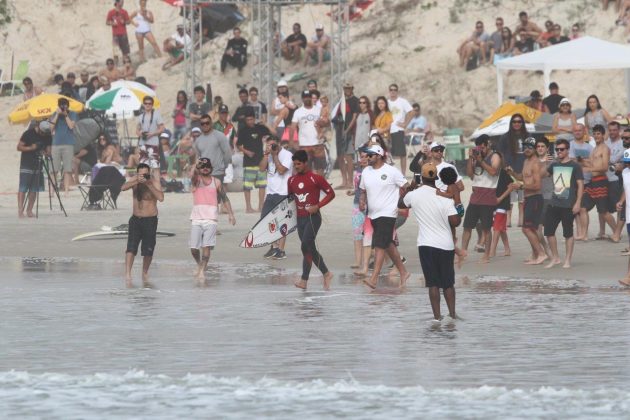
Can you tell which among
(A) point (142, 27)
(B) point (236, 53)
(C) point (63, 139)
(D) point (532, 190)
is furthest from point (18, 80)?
(D) point (532, 190)

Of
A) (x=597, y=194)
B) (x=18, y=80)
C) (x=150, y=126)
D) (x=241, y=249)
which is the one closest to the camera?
(x=597, y=194)

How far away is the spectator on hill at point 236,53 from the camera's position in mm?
37125

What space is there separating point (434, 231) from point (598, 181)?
Result: 6.87m

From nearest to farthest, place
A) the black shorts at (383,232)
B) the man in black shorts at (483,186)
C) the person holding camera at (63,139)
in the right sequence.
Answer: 1. the black shorts at (383,232)
2. the man in black shorts at (483,186)
3. the person holding camera at (63,139)

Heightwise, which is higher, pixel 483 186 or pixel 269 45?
pixel 269 45

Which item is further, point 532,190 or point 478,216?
point 478,216

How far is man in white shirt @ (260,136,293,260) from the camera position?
19.9m

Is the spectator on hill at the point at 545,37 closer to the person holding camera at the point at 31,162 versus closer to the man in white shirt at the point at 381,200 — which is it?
the person holding camera at the point at 31,162

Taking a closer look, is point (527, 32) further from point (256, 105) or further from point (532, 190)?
point (532, 190)

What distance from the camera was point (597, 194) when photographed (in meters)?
20.5

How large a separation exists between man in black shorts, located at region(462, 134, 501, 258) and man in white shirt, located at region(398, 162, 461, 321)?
4.85 meters

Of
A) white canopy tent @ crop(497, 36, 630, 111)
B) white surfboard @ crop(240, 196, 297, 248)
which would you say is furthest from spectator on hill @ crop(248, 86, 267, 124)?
white surfboard @ crop(240, 196, 297, 248)

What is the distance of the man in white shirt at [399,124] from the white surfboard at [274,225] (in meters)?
10.7

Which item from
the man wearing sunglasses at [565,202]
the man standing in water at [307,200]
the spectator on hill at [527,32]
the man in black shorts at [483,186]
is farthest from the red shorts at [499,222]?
the spectator on hill at [527,32]
